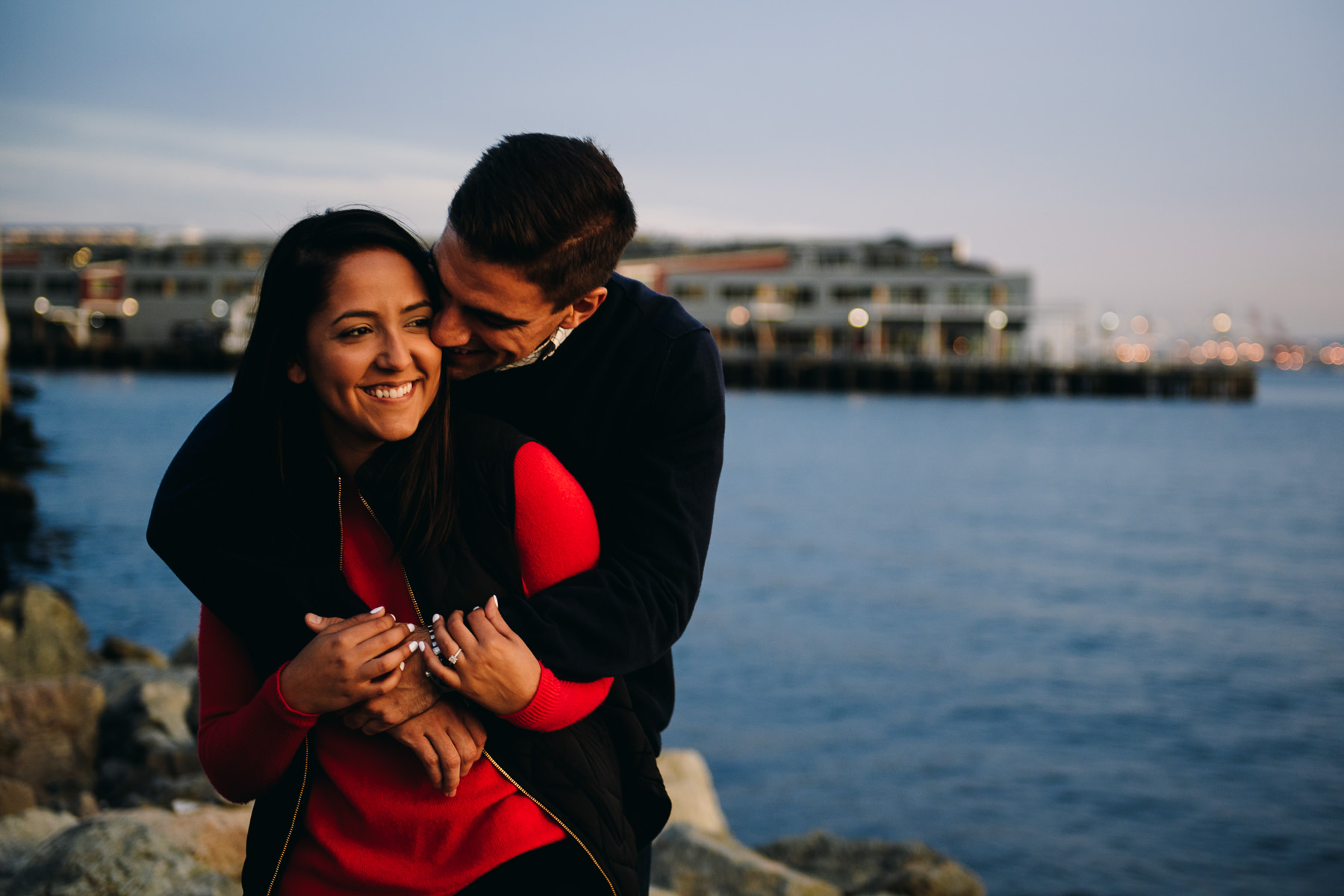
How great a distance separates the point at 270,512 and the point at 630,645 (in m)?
0.60

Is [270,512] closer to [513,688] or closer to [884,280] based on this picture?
[513,688]

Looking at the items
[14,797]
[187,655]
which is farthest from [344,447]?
[187,655]

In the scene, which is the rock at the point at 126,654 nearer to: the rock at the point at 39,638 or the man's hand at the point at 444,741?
the rock at the point at 39,638

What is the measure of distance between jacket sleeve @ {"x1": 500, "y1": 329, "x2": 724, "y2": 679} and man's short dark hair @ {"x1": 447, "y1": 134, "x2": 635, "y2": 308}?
0.27 meters

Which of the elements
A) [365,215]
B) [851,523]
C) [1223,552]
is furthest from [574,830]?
[1223,552]

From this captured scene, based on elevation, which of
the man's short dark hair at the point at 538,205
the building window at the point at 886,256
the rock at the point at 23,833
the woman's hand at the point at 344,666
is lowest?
the rock at the point at 23,833

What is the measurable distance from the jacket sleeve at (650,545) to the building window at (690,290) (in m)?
61.0

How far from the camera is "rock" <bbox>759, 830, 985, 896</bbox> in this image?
16.6 feet

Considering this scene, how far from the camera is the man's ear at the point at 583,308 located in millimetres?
1950

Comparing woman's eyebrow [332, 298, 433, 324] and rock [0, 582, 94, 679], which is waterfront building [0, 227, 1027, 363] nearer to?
rock [0, 582, 94, 679]

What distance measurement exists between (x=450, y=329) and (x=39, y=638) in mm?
7148

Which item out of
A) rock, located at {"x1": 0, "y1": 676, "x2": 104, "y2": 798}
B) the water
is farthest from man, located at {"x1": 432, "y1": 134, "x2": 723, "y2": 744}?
the water

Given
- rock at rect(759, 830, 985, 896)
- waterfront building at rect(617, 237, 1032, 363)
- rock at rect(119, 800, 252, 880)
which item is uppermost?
waterfront building at rect(617, 237, 1032, 363)

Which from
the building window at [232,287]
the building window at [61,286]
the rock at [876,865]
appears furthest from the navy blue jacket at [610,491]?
the building window at [61,286]
